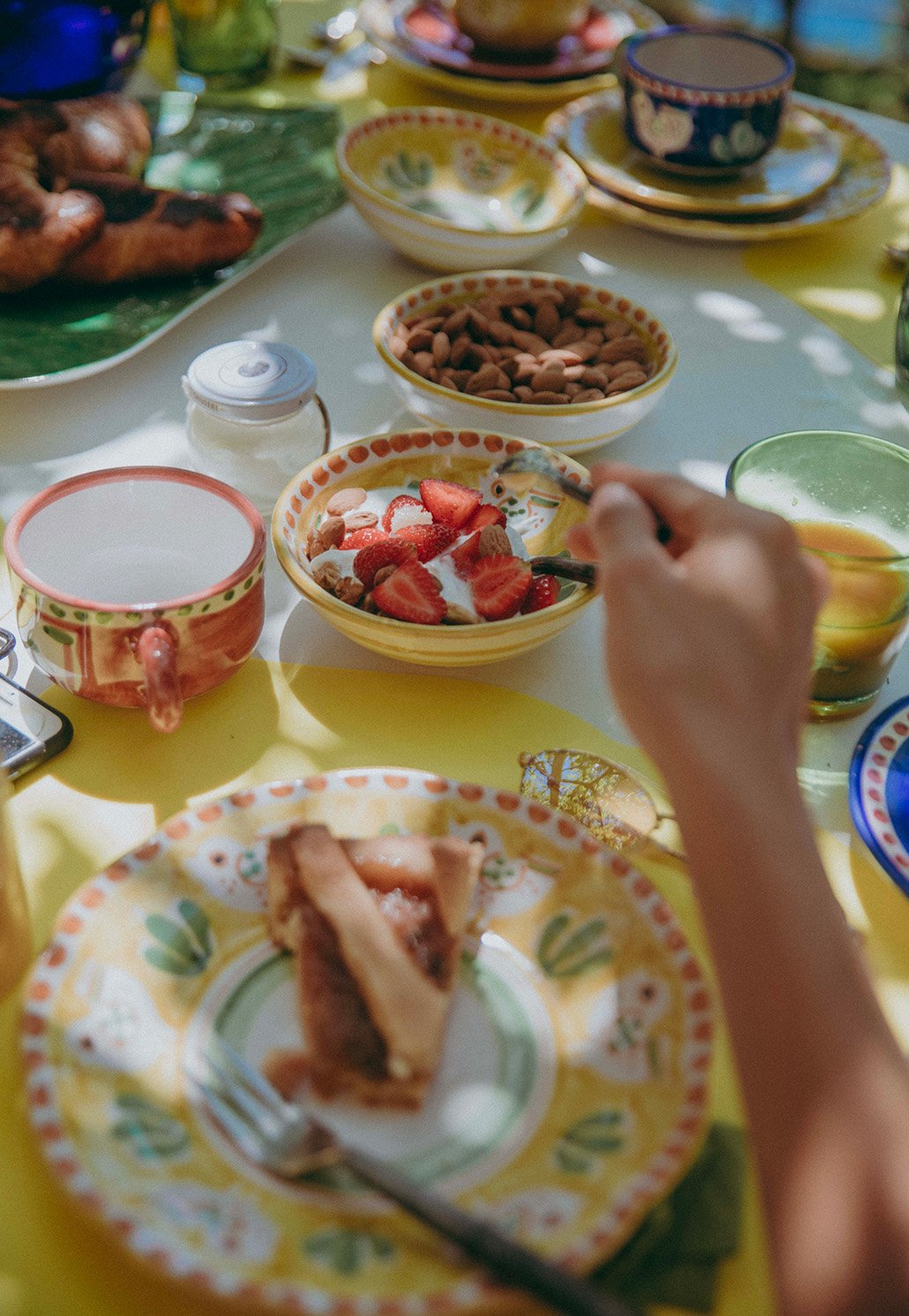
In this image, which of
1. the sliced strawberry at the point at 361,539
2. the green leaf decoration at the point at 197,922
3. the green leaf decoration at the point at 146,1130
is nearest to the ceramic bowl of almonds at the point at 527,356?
the sliced strawberry at the point at 361,539

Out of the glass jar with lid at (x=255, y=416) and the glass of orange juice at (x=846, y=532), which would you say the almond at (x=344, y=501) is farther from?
the glass of orange juice at (x=846, y=532)

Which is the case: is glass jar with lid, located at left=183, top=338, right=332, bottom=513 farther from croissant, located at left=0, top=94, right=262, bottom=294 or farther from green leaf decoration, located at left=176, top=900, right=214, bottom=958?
green leaf decoration, located at left=176, top=900, right=214, bottom=958

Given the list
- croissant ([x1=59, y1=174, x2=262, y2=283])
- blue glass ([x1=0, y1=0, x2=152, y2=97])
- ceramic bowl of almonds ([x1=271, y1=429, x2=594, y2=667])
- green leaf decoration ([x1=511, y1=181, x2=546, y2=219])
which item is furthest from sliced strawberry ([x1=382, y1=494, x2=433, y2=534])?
blue glass ([x1=0, y1=0, x2=152, y2=97])

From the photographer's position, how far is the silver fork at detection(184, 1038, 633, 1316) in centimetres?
45

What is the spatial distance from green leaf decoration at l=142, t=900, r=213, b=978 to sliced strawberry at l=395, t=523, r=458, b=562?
31 cm

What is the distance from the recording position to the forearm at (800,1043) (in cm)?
44

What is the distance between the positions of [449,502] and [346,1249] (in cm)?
52

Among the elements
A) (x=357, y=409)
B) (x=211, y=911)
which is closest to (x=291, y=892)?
(x=211, y=911)

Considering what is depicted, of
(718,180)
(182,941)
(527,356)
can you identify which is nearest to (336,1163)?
(182,941)

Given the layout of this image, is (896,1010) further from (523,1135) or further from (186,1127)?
(186,1127)

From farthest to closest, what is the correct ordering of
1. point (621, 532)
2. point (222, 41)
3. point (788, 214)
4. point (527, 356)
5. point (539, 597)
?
point (222, 41), point (788, 214), point (527, 356), point (539, 597), point (621, 532)

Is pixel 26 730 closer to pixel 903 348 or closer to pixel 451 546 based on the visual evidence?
pixel 451 546

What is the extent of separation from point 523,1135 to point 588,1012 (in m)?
0.07

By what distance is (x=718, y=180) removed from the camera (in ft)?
4.60
